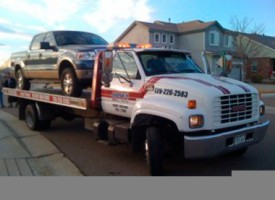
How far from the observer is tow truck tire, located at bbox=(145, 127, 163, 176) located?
5641 millimetres

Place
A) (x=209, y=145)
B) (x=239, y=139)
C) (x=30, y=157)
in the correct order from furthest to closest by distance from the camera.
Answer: (x=30, y=157) < (x=239, y=139) < (x=209, y=145)

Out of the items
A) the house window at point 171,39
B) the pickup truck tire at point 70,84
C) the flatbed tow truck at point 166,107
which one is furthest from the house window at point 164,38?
the flatbed tow truck at point 166,107

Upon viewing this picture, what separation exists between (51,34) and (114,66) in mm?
3255

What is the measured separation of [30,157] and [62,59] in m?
2.47

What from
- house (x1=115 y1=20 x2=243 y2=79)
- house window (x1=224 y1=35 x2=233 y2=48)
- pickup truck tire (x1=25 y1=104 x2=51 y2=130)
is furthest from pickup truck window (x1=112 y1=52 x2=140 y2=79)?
house window (x1=224 y1=35 x2=233 y2=48)

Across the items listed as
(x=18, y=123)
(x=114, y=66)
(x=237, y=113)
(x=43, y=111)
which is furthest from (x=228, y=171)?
(x=18, y=123)

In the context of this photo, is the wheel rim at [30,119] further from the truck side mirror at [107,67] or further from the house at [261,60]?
the house at [261,60]

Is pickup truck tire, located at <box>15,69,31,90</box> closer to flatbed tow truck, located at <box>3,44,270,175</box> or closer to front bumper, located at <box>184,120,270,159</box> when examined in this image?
flatbed tow truck, located at <box>3,44,270,175</box>

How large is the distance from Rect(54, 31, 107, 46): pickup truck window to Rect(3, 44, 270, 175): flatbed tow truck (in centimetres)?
203

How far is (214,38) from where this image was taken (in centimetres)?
4588

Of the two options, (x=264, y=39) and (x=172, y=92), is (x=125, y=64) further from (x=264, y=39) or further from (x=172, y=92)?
(x=264, y=39)

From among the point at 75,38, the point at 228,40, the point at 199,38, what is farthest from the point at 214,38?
the point at 75,38

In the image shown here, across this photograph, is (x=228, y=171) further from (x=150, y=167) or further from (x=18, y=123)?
(x=18, y=123)

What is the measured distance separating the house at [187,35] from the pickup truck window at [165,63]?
35.7 m
